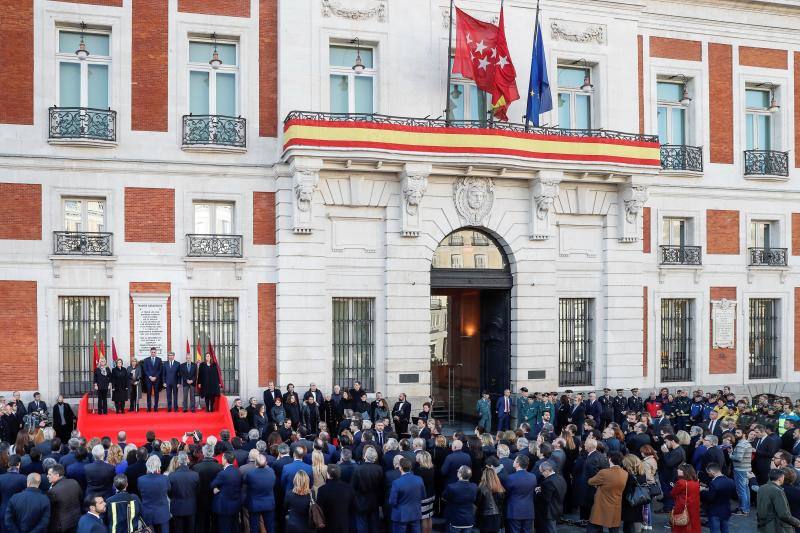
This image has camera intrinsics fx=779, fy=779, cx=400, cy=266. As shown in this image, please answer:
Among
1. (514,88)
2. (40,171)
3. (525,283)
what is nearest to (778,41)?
(514,88)

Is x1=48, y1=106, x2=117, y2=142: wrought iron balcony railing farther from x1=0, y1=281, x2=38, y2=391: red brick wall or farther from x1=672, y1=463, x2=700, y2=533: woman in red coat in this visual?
x1=672, y1=463, x2=700, y2=533: woman in red coat

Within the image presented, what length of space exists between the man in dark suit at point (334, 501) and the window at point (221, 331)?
9.90 meters

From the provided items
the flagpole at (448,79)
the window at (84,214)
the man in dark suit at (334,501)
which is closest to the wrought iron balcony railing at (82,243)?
the window at (84,214)

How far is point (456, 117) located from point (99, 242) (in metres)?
10.2

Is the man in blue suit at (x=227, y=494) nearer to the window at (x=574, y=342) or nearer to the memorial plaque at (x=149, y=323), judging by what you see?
the memorial plaque at (x=149, y=323)

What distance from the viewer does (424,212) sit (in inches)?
834

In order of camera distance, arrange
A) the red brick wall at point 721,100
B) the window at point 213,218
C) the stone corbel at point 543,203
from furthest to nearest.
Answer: the red brick wall at point 721,100, the stone corbel at point 543,203, the window at point 213,218

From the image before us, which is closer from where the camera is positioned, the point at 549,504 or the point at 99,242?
the point at 549,504

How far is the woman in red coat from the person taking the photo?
11711 millimetres

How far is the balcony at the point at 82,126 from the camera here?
19000mm

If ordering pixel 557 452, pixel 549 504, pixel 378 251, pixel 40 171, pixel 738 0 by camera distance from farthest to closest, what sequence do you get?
1. pixel 738 0
2. pixel 378 251
3. pixel 40 171
4. pixel 557 452
5. pixel 549 504

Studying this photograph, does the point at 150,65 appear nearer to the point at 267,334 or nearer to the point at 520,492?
the point at 267,334

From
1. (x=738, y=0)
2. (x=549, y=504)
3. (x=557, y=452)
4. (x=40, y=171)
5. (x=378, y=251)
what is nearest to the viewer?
(x=549, y=504)

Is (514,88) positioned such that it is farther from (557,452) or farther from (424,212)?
(557,452)
